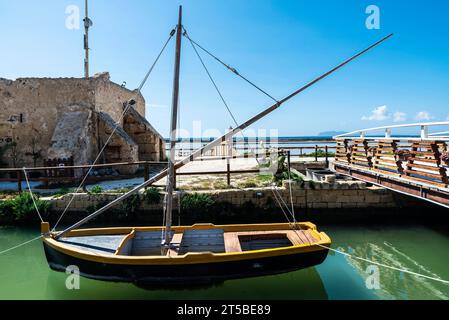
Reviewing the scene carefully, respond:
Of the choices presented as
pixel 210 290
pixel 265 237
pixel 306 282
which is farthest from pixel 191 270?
pixel 306 282

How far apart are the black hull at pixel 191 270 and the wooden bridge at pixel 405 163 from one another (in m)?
3.32

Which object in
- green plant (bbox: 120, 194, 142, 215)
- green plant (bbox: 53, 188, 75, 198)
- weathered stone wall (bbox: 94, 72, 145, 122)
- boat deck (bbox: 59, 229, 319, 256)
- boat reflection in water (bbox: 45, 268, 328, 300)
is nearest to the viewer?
boat reflection in water (bbox: 45, 268, 328, 300)

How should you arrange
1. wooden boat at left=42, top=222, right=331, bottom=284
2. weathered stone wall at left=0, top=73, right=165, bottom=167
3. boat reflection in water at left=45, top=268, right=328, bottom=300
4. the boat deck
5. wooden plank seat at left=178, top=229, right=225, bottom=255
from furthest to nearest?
1. weathered stone wall at left=0, top=73, right=165, bottom=167
2. wooden plank seat at left=178, top=229, right=225, bottom=255
3. the boat deck
4. boat reflection in water at left=45, top=268, right=328, bottom=300
5. wooden boat at left=42, top=222, right=331, bottom=284

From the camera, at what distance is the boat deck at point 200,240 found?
5645 mm

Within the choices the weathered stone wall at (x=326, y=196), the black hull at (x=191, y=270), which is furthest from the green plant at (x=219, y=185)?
the black hull at (x=191, y=270)

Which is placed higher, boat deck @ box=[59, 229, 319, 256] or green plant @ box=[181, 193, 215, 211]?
green plant @ box=[181, 193, 215, 211]

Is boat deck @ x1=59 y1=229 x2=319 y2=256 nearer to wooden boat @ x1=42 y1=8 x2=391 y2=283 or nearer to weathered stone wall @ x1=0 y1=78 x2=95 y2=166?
wooden boat @ x1=42 y1=8 x2=391 y2=283

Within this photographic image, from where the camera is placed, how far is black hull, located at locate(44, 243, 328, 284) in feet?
15.8

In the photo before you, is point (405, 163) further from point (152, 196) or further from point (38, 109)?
point (38, 109)

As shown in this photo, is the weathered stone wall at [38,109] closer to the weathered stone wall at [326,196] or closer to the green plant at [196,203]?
the green plant at [196,203]

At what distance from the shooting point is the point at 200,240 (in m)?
6.06

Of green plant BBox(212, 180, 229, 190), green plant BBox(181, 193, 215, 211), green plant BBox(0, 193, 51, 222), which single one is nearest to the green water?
green plant BBox(0, 193, 51, 222)
